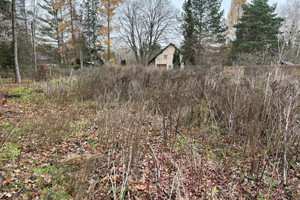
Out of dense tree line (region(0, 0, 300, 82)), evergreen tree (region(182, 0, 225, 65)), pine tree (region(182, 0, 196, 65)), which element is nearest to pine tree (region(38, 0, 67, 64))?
dense tree line (region(0, 0, 300, 82))

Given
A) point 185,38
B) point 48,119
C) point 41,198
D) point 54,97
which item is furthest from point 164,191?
point 185,38

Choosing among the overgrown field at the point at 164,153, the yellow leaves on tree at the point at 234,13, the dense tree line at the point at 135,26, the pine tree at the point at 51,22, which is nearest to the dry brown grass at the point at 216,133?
the overgrown field at the point at 164,153

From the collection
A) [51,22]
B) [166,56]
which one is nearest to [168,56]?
[166,56]

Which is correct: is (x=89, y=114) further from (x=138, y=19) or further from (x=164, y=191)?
(x=138, y=19)

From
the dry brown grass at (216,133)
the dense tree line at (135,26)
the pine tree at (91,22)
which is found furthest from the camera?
the pine tree at (91,22)


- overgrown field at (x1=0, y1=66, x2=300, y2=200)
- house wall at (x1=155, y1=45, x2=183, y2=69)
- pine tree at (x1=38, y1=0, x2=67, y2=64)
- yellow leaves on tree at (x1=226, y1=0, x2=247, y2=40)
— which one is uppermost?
yellow leaves on tree at (x1=226, y1=0, x2=247, y2=40)

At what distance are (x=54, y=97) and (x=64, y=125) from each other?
3.33m

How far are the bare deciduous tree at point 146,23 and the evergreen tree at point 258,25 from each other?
8954mm

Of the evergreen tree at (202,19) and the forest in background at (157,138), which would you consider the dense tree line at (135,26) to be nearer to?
the evergreen tree at (202,19)

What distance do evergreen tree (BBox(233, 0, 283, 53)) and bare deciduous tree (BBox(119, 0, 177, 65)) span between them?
8954 mm

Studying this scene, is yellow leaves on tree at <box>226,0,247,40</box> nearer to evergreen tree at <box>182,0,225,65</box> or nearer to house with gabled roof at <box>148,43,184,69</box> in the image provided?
evergreen tree at <box>182,0,225,65</box>

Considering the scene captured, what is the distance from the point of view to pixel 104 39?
776 inches

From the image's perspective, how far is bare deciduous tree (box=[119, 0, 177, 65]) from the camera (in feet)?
73.4

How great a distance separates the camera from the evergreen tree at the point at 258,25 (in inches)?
711
